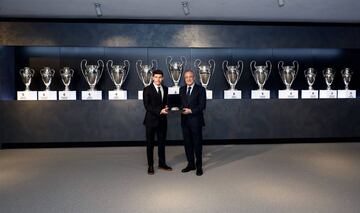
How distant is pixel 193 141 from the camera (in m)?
3.71

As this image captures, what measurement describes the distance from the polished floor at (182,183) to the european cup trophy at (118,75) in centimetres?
103

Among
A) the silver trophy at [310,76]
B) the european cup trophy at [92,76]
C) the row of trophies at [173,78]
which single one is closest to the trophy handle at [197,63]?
Result: the row of trophies at [173,78]

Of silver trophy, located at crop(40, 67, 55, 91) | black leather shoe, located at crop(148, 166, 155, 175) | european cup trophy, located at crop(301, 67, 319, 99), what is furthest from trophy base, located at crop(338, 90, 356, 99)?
silver trophy, located at crop(40, 67, 55, 91)

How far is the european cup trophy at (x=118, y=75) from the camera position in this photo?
18.0 ft

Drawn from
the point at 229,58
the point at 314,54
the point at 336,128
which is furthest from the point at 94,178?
the point at 314,54

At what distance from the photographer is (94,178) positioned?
11.3 ft

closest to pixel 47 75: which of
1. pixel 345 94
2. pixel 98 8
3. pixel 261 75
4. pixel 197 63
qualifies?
pixel 98 8

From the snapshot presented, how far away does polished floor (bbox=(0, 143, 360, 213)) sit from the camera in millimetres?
2586

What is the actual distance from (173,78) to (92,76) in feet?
4.73

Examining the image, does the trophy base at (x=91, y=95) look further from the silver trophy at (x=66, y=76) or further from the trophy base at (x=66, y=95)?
the silver trophy at (x=66, y=76)

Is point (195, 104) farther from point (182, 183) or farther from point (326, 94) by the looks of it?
point (326, 94)

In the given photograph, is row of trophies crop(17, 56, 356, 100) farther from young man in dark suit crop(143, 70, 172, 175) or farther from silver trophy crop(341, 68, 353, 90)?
young man in dark suit crop(143, 70, 172, 175)

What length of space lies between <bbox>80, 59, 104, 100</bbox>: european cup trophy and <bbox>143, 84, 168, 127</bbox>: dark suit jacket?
2114mm

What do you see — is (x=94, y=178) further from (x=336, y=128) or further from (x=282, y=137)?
(x=336, y=128)
